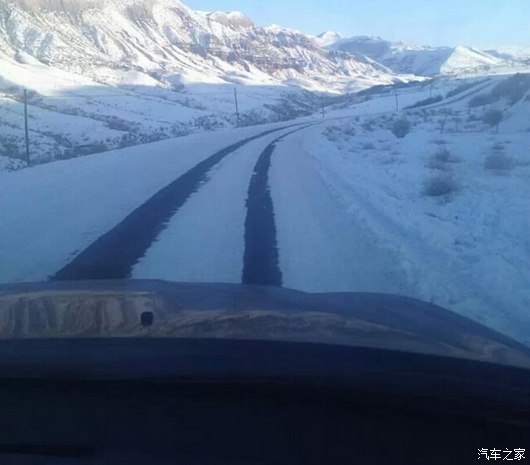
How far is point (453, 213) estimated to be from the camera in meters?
16.7

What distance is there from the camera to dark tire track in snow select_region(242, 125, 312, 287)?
10398 millimetres

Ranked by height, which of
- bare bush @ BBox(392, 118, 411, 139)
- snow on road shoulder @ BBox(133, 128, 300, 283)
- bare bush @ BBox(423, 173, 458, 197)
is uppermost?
snow on road shoulder @ BBox(133, 128, 300, 283)

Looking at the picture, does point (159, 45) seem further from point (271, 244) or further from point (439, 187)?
point (271, 244)

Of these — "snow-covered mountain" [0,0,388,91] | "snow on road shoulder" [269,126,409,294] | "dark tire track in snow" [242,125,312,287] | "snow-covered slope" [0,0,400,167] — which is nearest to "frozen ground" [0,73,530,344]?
"snow on road shoulder" [269,126,409,294]

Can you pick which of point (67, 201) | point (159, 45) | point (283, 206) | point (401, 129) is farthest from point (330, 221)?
point (159, 45)

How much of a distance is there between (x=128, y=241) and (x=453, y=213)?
6583mm

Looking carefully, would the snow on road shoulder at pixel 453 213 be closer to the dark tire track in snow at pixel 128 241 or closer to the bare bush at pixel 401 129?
the dark tire track in snow at pixel 128 241

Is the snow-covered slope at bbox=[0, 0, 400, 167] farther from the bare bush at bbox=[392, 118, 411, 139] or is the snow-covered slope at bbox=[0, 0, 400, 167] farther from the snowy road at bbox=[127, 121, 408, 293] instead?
the snowy road at bbox=[127, 121, 408, 293]

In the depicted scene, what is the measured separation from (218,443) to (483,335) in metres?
2.57

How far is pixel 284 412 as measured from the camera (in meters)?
3.97

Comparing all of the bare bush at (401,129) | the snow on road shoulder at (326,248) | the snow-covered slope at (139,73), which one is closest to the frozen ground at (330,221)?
the snow on road shoulder at (326,248)

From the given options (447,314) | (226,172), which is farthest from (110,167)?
(447,314)

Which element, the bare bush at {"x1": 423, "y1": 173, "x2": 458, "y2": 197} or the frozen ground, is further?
the bare bush at {"x1": 423, "y1": 173, "x2": 458, "y2": 197}

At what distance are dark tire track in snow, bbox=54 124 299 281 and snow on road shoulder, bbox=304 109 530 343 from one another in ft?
10.9
